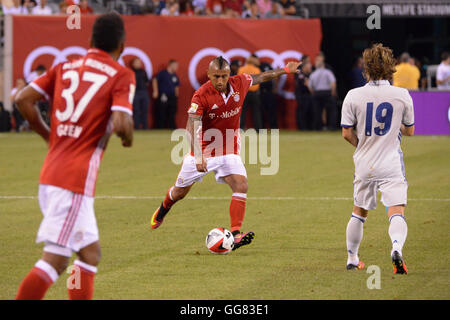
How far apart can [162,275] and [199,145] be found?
82.2 inches

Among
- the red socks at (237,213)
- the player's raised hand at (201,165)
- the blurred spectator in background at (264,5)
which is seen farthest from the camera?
the blurred spectator in background at (264,5)

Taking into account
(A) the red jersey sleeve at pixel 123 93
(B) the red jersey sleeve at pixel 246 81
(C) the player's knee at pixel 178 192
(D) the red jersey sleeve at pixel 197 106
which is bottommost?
(C) the player's knee at pixel 178 192

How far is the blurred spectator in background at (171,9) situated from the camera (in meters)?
29.2

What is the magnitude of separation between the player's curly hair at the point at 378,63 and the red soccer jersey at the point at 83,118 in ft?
10.0

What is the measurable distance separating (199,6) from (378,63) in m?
22.7

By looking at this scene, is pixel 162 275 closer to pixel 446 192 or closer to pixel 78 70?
pixel 78 70

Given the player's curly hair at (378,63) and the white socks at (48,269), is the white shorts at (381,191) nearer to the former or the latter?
the player's curly hair at (378,63)

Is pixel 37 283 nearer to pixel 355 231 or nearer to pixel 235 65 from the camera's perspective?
pixel 355 231

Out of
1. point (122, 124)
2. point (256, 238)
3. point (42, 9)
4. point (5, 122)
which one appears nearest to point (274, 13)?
point (42, 9)

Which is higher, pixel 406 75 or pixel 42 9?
pixel 42 9

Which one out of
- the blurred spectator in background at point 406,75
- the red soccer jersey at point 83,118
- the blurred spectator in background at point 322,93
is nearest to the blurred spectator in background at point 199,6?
the blurred spectator in background at point 322,93

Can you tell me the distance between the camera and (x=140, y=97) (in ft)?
92.9

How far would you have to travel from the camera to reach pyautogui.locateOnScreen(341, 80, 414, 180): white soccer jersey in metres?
8.27

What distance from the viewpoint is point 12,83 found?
28156 millimetres
